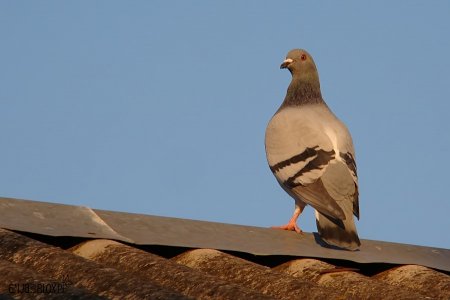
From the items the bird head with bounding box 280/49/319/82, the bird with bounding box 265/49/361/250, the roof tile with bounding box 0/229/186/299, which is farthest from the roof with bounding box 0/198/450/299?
the bird head with bounding box 280/49/319/82

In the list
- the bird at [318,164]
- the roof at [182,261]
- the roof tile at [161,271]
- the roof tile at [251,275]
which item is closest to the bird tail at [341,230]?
the bird at [318,164]

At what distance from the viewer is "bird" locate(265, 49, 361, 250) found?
30.5ft

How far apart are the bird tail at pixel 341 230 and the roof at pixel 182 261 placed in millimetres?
128

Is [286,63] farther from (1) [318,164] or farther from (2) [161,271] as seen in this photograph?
(2) [161,271]

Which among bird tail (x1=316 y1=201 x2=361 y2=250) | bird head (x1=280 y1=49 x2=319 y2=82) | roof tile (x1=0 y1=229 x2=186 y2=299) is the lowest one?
roof tile (x1=0 y1=229 x2=186 y2=299)

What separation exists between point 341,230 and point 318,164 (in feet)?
3.89

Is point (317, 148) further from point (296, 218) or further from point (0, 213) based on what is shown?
point (0, 213)

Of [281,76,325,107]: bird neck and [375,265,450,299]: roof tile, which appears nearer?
[375,265,450,299]: roof tile

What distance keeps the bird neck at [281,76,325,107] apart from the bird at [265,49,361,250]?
0.5 inches

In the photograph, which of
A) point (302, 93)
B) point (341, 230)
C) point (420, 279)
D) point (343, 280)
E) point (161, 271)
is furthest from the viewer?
point (302, 93)

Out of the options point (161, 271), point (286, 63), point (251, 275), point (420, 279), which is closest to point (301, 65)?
point (286, 63)

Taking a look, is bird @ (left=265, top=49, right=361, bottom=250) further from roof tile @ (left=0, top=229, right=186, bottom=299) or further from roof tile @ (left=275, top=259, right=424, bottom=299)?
roof tile @ (left=0, top=229, right=186, bottom=299)

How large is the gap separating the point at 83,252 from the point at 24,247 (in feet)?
2.01

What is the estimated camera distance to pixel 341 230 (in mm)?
8859
